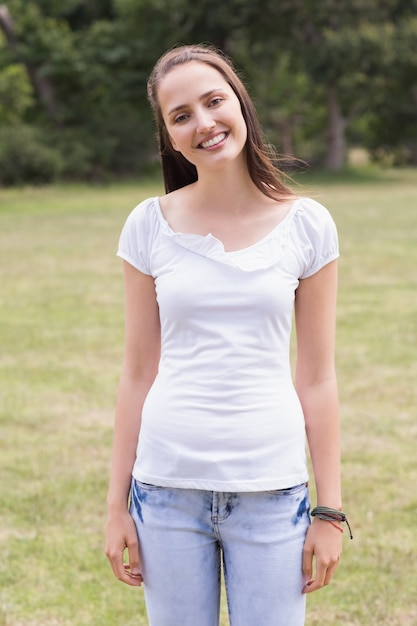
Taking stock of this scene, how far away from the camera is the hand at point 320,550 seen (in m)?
2.07

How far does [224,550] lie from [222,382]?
0.37 meters

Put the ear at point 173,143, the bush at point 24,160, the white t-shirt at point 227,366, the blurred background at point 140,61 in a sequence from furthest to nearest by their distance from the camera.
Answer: the blurred background at point 140,61 < the bush at point 24,160 < the ear at point 173,143 < the white t-shirt at point 227,366

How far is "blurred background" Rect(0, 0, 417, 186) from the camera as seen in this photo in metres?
31.7

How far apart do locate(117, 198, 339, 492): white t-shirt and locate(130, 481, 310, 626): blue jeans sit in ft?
0.14

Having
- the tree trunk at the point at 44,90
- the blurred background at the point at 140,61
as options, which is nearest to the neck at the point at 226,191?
the blurred background at the point at 140,61

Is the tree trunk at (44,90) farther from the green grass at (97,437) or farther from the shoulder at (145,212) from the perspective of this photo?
the shoulder at (145,212)

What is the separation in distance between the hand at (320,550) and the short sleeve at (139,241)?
67 cm

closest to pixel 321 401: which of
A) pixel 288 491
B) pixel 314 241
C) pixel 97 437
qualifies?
pixel 288 491

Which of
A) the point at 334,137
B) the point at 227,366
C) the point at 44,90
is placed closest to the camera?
the point at 227,366

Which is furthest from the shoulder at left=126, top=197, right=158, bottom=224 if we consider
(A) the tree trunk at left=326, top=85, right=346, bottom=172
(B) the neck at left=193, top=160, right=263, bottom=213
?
(A) the tree trunk at left=326, top=85, right=346, bottom=172

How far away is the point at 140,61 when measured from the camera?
116 ft

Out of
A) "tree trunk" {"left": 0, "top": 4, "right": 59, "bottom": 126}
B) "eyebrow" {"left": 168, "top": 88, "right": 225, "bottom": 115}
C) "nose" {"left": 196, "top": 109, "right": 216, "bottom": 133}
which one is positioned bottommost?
"nose" {"left": 196, "top": 109, "right": 216, "bottom": 133}

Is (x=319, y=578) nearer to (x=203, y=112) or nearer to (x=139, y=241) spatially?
(x=139, y=241)

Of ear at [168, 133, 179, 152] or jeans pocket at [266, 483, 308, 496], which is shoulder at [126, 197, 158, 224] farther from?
jeans pocket at [266, 483, 308, 496]
